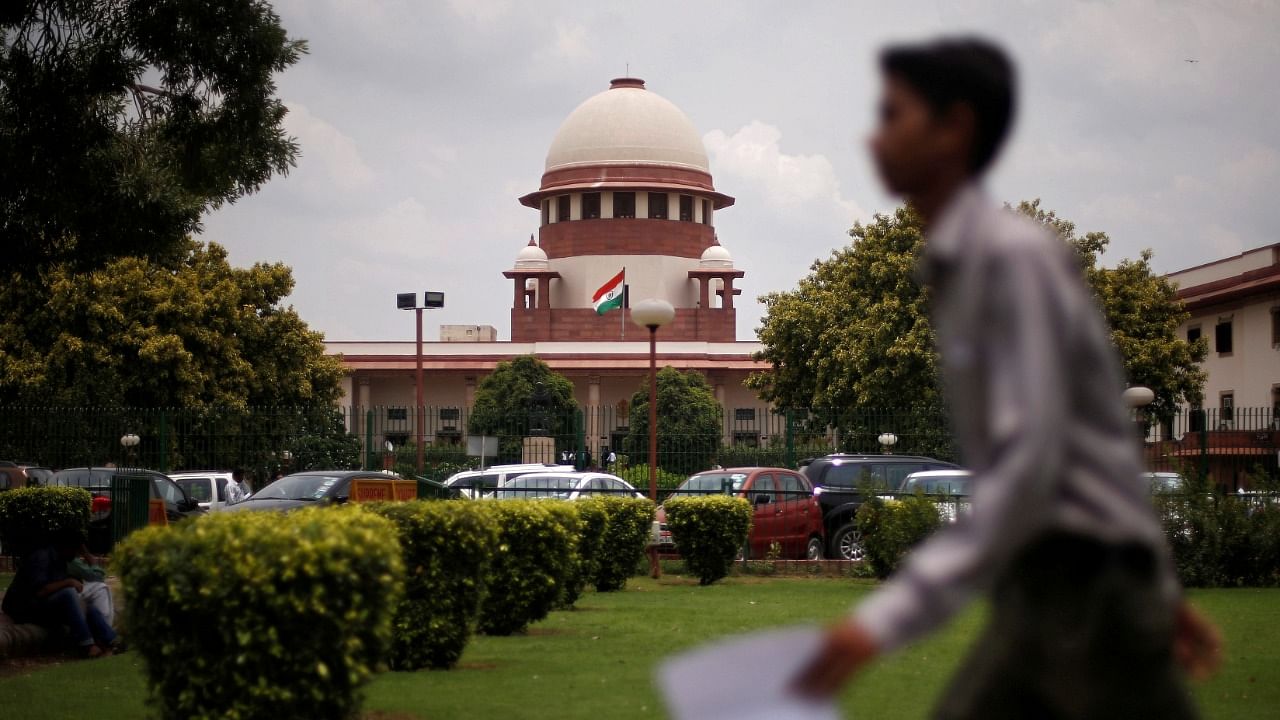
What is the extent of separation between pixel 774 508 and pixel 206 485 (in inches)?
387

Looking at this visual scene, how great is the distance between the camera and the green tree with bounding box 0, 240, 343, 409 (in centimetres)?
3784

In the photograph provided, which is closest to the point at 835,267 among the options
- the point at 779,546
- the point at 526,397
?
the point at 526,397

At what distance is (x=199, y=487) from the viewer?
965 inches

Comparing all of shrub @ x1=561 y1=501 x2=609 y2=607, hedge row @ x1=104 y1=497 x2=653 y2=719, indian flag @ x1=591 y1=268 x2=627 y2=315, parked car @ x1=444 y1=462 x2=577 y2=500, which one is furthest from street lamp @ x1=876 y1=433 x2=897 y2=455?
indian flag @ x1=591 y1=268 x2=627 y2=315

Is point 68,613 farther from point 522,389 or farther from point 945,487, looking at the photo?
point 522,389

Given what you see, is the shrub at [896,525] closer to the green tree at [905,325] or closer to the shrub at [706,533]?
the shrub at [706,533]

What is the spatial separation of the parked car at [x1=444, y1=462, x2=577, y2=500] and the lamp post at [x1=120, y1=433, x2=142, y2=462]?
4993 mm

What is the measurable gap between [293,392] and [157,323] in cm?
503

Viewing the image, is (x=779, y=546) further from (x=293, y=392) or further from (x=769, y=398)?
(x=293, y=392)

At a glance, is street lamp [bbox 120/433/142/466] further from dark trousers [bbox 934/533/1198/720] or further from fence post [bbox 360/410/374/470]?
dark trousers [bbox 934/533/1198/720]

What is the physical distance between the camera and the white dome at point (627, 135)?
66.2 m

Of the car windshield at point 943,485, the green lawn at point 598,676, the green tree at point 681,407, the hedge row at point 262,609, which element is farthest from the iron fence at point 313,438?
the green tree at point 681,407

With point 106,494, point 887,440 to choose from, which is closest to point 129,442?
point 106,494

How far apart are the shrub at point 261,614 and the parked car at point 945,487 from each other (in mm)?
10887
